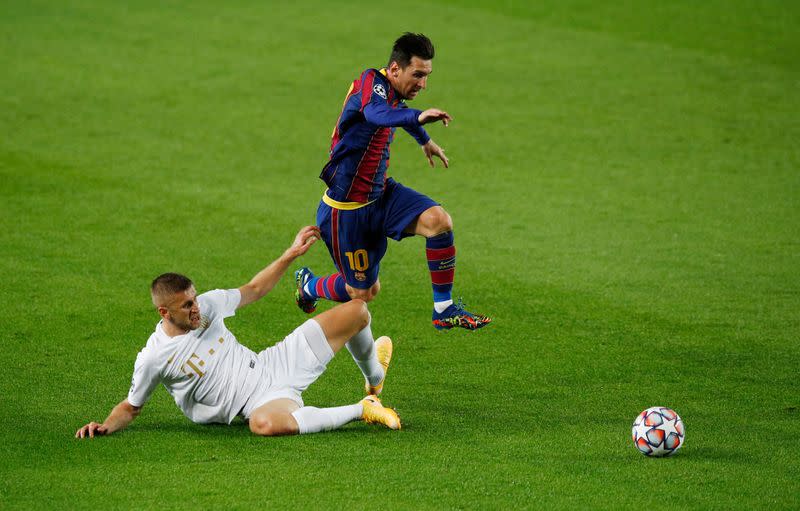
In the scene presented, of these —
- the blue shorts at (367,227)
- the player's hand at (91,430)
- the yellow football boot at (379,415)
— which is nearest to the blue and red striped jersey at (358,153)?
the blue shorts at (367,227)

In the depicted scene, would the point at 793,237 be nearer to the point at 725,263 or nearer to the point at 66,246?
the point at 725,263

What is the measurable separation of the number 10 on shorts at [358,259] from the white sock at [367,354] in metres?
0.74

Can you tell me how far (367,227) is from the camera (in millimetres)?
8367

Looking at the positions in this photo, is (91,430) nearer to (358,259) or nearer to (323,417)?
(323,417)

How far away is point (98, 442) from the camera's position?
22.5 feet

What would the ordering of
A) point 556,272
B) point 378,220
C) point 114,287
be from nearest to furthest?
1. point 378,220
2. point 114,287
3. point 556,272

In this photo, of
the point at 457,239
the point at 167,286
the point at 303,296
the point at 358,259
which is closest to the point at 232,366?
the point at 167,286

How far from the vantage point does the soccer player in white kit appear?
22.7 feet

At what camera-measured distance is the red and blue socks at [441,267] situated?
8.20 metres

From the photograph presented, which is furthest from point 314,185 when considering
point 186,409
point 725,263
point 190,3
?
point 190,3

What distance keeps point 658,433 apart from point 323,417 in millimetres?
1987

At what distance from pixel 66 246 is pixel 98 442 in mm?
5383

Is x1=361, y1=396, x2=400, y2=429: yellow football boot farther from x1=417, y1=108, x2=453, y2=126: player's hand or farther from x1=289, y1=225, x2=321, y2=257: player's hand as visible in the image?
x1=417, y1=108, x2=453, y2=126: player's hand

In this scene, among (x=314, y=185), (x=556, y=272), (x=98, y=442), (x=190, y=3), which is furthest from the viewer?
(x=190, y=3)
